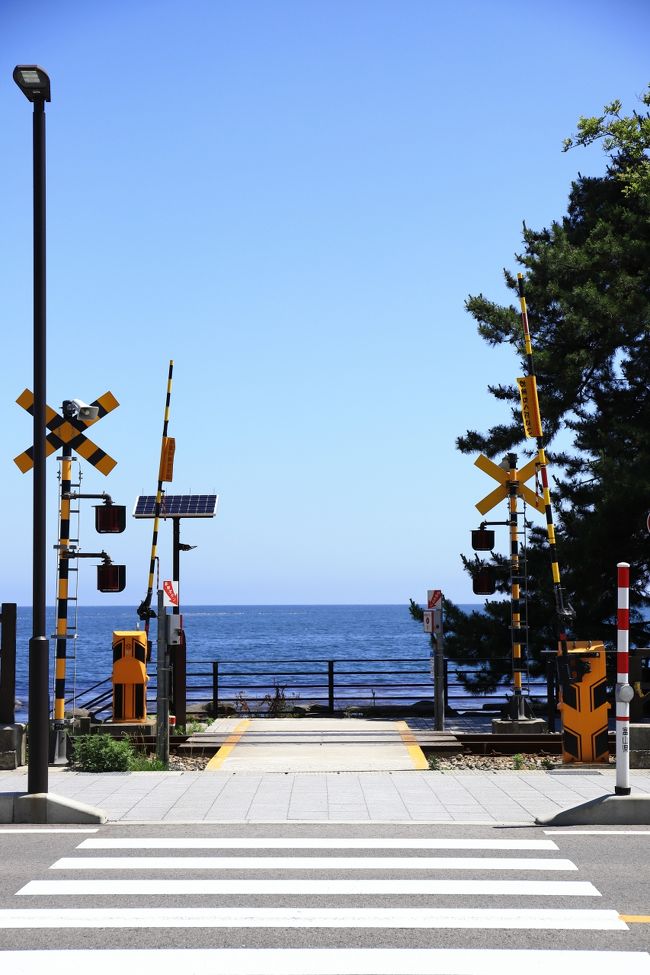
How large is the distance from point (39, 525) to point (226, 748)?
614 cm

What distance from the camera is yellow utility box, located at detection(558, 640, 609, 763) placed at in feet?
44.2

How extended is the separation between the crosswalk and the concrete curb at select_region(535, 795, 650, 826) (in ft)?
2.95

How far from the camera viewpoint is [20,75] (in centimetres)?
1046

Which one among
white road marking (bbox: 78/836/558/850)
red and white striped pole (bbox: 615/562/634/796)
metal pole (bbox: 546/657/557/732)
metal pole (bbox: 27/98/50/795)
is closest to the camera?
white road marking (bbox: 78/836/558/850)

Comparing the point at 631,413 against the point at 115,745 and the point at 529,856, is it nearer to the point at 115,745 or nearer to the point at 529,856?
the point at 115,745

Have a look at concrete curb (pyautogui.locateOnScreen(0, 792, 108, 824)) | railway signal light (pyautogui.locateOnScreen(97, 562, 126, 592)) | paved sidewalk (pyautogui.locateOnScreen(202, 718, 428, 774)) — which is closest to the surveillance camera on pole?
railway signal light (pyautogui.locateOnScreen(97, 562, 126, 592))

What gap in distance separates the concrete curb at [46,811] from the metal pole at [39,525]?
0.15 m

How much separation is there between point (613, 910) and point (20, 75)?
8186 mm

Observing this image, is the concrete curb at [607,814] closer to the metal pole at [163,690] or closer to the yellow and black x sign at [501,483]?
→ the metal pole at [163,690]

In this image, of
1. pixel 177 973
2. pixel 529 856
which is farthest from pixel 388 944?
pixel 529 856

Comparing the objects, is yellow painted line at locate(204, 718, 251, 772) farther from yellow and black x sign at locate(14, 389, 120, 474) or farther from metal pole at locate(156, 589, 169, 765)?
yellow and black x sign at locate(14, 389, 120, 474)

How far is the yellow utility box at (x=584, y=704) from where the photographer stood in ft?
44.2

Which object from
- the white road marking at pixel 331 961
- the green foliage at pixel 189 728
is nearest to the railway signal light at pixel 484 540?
the green foliage at pixel 189 728

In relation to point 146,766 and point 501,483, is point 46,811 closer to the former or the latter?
point 146,766
